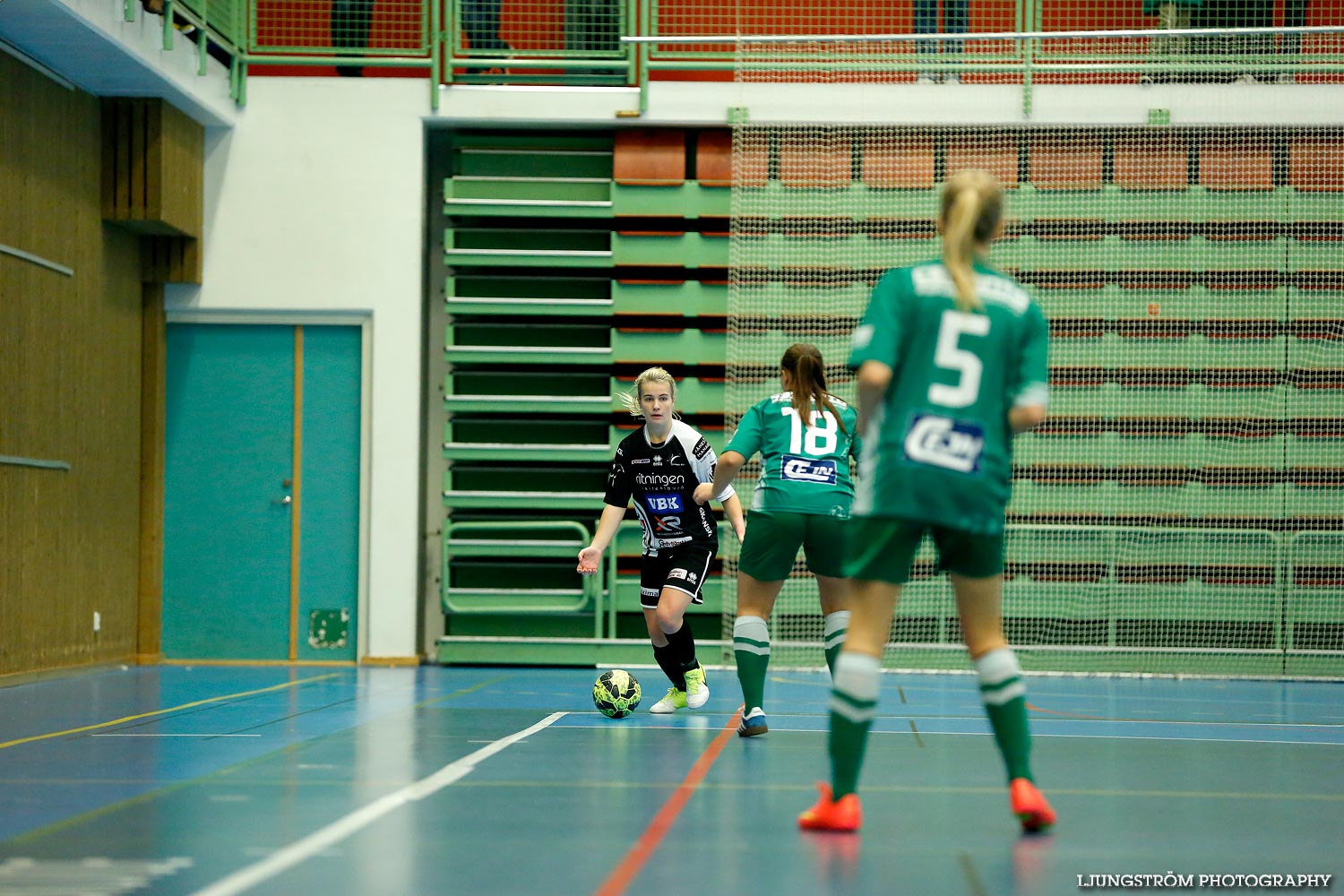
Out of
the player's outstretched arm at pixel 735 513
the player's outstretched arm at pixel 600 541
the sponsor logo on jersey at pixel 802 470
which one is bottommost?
the player's outstretched arm at pixel 600 541

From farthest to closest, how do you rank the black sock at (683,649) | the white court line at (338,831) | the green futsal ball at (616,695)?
the black sock at (683,649), the green futsal ball at (616,695), the white court line at (338,831)

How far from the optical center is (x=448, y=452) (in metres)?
12.6

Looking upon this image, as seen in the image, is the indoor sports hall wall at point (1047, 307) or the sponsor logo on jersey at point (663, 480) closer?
the sponsor logo on jersey at point (663, 480)

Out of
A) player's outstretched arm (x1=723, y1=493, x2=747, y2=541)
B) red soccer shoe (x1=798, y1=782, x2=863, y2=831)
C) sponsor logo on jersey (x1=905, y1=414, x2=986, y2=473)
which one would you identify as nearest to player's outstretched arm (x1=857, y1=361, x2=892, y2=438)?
sponsor logo on jersey (x1=905, y1=414, x2=986, y2=473)

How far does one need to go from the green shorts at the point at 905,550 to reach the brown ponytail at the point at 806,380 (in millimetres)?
2266

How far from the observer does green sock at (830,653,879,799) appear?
158 inches

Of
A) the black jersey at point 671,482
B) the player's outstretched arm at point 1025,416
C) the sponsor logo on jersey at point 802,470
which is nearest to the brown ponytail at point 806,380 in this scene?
the sponsor logo on jersey at point 802,470

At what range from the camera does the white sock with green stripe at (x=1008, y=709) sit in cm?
409

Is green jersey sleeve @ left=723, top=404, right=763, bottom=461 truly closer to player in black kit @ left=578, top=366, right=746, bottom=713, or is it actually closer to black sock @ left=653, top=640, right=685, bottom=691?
player in black kit @ left=578, top=366, right=746, bottom=713

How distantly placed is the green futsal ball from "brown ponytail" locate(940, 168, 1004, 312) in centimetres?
405

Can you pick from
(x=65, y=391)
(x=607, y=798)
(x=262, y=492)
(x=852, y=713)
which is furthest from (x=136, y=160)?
(x=852, y=713)

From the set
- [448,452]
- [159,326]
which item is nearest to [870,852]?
[448,452]

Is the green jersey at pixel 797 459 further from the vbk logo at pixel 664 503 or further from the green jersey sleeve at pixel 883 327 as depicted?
the green jersey sleeve at pixel 883 327

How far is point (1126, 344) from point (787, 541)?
736cm
